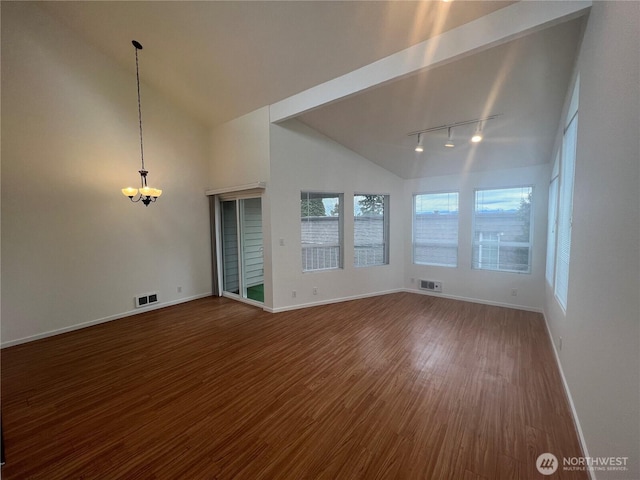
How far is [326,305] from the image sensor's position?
4.66m

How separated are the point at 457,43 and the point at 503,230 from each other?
11.4ft

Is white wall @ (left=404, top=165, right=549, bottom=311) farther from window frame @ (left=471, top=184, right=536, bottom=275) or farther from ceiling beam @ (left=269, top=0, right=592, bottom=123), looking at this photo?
ceiling beam @ (left=269, top=0, right=592, bottom=123)

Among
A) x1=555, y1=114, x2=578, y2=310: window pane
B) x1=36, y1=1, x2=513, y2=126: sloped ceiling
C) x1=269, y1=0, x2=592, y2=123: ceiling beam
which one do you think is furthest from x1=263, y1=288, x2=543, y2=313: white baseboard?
x1=36, y1=1, x2=513, y2=126: sloped ceiling

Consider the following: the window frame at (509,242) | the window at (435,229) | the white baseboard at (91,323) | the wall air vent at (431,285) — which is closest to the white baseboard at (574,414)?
the window frame at (509,242)

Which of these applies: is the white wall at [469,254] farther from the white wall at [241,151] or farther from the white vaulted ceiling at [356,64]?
the white wall at [241,151]

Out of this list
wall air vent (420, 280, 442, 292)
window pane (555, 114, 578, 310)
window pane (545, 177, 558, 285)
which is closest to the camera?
window pane (555, 114, 578, 310)

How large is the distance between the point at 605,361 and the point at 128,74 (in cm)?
647

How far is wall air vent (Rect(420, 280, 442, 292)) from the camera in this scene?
5191 mm

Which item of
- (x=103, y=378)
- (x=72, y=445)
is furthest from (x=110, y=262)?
(x=72, y=445)

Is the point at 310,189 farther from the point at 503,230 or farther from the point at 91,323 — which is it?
the point at 91,323

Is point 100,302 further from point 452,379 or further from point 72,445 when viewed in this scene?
point 452,379

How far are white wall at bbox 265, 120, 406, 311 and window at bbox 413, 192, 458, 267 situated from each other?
657 mm

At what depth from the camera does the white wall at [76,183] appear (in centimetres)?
323

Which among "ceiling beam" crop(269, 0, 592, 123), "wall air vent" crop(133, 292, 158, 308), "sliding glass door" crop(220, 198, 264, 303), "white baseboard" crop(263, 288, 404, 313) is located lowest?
"white baseboard" crop(263, 288, 404, 313)
